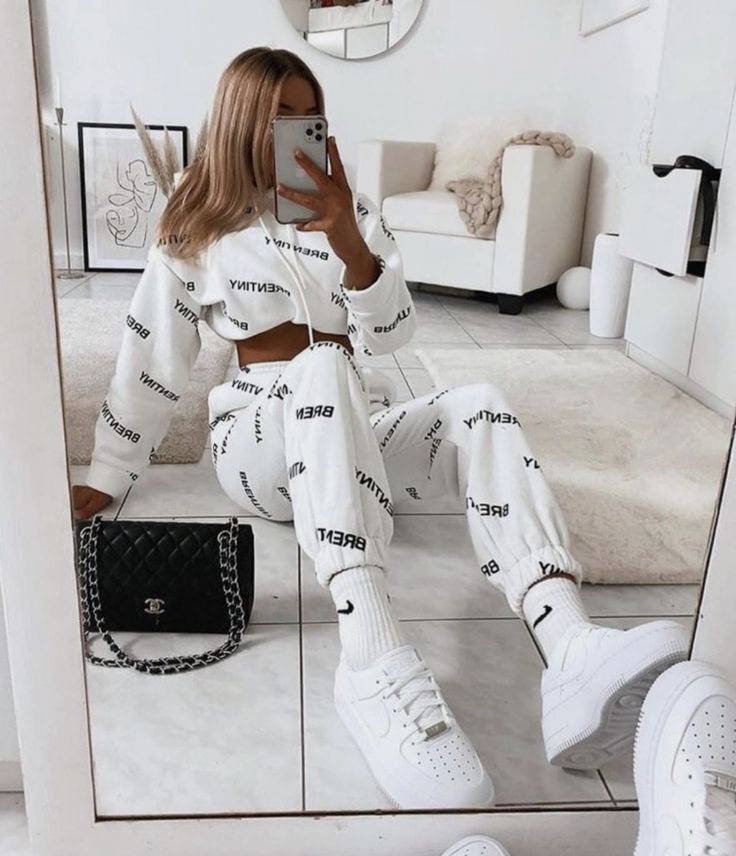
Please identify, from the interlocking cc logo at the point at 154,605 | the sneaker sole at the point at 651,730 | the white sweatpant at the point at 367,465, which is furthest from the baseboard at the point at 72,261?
the sneaker sole at the point at 651,730

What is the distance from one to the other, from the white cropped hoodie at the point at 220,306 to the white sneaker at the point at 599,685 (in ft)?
1.09

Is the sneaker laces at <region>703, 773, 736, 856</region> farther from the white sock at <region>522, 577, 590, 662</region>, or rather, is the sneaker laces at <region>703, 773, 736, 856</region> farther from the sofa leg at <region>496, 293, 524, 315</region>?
the sofa leg at <region>496, 293, 524, 315</region>

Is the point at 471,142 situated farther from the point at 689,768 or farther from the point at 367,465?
the point at 689,768

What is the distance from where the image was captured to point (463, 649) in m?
0.85

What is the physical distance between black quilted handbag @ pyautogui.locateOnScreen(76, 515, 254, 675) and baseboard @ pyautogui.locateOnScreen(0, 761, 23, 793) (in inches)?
6.8

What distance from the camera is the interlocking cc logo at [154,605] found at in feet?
2.72

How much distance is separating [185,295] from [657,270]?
46cm

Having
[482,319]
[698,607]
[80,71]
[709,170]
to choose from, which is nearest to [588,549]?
[698,607]

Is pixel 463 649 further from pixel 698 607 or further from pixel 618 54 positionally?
pixel 618 54

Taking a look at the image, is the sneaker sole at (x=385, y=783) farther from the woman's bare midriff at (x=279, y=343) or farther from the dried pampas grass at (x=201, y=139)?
the dried pampas grass at (x=201, y=139)

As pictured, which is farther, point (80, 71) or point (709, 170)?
point (709, 170)

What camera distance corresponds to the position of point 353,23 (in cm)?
71

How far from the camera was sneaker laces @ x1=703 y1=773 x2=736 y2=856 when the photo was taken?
0.60m

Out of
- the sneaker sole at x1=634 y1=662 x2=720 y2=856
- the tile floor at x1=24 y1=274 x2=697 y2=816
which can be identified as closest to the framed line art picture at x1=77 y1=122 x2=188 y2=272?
the tile floor at x1=24 y1=274 x2=697 y2=816
